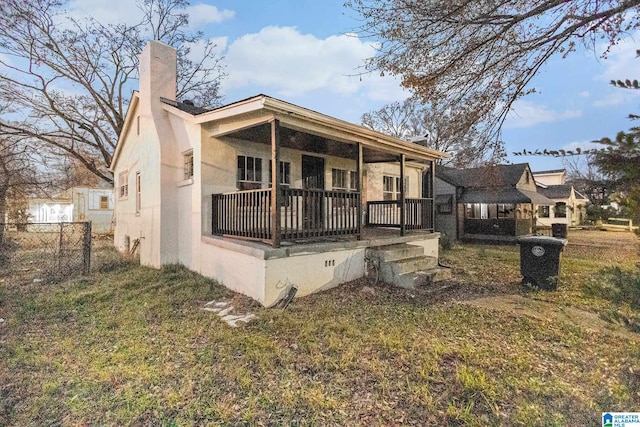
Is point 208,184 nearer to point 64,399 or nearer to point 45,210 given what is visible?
point 64,399

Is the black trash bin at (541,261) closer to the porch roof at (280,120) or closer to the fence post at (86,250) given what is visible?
the porch roof at (280,120)

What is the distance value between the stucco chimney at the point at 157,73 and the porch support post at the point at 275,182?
16.9 feet

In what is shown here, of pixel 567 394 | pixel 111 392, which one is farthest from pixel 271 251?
pixel 567 394

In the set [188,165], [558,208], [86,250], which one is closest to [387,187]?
[188,165]

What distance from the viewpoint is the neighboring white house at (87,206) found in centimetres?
2162

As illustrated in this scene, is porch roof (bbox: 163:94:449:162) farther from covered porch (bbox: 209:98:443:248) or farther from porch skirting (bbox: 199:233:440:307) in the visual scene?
porch skirting (bbox: 199:233:440:307)

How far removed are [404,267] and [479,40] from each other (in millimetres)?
4337

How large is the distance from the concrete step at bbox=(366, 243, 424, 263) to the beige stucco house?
141 millimetres

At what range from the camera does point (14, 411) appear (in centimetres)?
284

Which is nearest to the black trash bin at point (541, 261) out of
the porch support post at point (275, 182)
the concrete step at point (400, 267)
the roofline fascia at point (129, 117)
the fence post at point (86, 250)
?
the concrete step at point (400, 267)

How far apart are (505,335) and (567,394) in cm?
133

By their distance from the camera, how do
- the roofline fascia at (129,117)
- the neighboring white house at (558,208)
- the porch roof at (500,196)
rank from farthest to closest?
1. the neighboring white house at (558,208)
2. the porch roof at (500,196)
3. the roofline fascia at (129,117)

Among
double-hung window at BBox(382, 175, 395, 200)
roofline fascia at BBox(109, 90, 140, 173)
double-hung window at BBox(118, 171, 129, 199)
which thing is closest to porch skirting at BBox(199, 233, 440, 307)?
double-hung window at BBox(382, 175, 395, 200)

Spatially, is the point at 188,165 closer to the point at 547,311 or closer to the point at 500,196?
the point at 547,311
